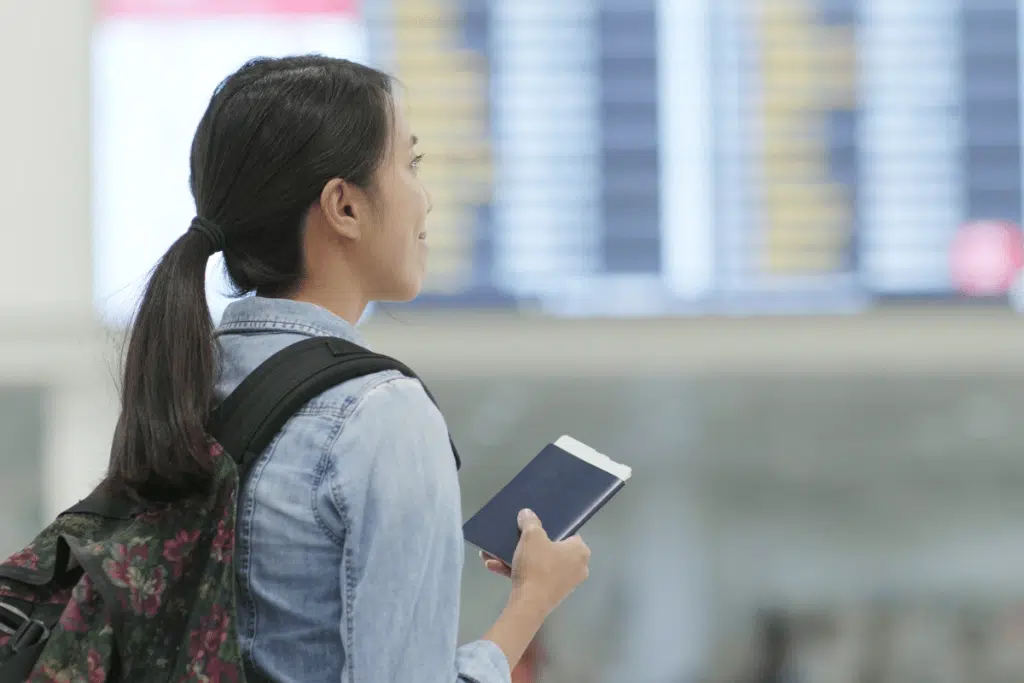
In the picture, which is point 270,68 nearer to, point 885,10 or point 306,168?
point 306,168

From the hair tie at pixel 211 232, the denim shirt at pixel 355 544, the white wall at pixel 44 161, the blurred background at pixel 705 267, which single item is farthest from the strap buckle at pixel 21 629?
the white wall at pixel 44 161

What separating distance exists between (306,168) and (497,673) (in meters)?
0.30

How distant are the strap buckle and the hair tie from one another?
22 centimetres

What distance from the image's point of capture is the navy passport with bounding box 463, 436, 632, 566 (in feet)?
2.65

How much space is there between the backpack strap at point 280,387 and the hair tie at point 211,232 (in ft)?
0.26

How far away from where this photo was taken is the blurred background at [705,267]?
2887mm

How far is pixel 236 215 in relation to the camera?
0.77 metres

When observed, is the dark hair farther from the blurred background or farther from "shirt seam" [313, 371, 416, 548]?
the blurred background

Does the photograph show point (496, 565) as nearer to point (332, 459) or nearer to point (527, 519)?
point (527, 519)

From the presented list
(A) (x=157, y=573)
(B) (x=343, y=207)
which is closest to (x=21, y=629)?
(A) (x=157, y=573)

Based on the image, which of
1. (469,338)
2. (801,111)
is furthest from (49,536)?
(801,111)

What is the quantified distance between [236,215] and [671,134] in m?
2.21

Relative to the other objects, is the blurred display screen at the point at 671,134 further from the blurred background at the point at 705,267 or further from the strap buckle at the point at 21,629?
the strap buckle at the point at 21,629

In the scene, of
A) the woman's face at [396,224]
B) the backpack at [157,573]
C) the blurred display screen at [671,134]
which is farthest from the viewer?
the blurred display screen at [671,134]
